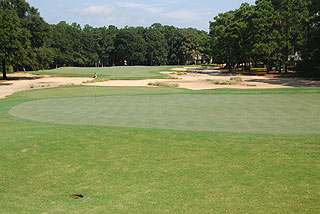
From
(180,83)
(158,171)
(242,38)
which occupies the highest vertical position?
(242,38)

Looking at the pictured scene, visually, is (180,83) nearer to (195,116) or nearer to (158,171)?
(195,116)

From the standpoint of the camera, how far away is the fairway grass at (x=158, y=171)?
4902 millimetres

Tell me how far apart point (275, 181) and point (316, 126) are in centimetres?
560

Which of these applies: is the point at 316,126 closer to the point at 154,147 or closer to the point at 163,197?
the point at 154,147

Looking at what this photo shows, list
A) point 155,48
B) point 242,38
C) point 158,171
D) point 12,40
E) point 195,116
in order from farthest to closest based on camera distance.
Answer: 1. point 155,48
2. point 242,38
3. point 12,40
4. point 195,116
5. point 158,171

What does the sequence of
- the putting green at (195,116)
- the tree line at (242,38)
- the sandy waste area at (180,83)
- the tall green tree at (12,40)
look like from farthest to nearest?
the tree line at (242,38)
the tall green tree at (12,40)
the sandy waste area at (180,83)
the putting green at (195,116)

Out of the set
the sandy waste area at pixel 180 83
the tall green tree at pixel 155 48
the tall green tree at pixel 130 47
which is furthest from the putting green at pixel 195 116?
the tall green tree at pixel 155 48

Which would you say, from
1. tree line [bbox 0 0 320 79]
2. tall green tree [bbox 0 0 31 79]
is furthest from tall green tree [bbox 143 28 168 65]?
tall green tree [bbox 0 0 31 79]

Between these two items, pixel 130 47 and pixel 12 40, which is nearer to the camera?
pixel 12 40

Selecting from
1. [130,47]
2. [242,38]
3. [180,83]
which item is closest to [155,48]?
[130,47]

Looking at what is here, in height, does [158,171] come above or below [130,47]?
below

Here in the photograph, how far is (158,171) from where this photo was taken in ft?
20.7

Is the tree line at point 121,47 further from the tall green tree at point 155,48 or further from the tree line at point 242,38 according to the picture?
the tree line at point 242,38

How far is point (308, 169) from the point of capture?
6273 mm
